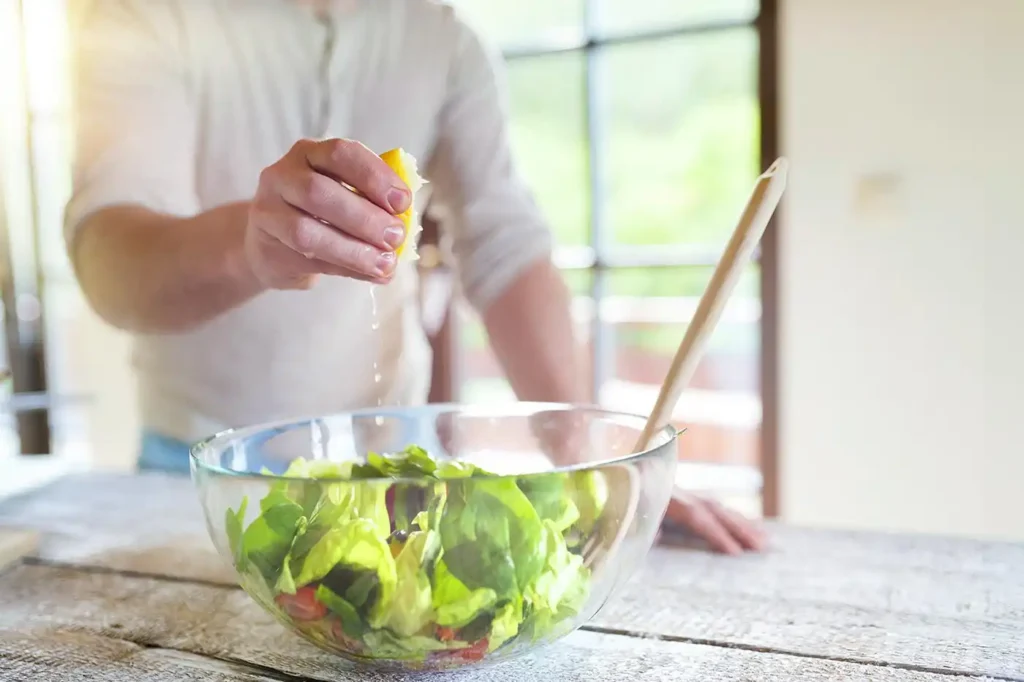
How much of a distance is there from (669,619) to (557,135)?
156 centimetres

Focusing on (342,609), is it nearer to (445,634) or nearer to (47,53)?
(445,634)

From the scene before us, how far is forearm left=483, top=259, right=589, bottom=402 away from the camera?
80cm

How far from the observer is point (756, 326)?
166cm

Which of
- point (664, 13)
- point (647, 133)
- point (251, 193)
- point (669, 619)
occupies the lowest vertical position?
point (669, 619)

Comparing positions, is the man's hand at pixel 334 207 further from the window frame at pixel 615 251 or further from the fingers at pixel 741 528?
the window frame at pixel 615 251

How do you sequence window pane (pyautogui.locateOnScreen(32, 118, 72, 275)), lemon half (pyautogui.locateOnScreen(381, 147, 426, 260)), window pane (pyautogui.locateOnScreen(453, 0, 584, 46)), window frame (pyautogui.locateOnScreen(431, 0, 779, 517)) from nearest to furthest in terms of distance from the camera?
lemon half (pyautogui.locateOnScreen(381, 147, 426, 260)) → window pane (pyautogui.locateOnScreen(32, 118, 72, 275)) → window frame (pyautogui.locateOnScreen(431, 0, 779, 517)) → window pane (pyautogui.locateOnScreen(453, 0, 584, 46))

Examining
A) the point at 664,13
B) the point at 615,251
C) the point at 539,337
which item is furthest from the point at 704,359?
the point at 539,337

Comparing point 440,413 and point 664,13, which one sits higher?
point 664,13

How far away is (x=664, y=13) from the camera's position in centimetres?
174

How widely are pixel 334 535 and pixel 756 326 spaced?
1470mm

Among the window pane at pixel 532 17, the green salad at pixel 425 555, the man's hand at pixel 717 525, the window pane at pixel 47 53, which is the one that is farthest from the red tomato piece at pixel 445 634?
the window pane at pixel 532 17

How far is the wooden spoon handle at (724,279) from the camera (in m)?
0.32

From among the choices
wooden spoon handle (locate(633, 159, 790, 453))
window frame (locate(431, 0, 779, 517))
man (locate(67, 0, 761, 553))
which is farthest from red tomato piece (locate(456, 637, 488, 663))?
window frame (locate(431, 0, 779, 517))

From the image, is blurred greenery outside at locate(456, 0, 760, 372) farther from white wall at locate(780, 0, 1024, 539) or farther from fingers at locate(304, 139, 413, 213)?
fingers at locate(304, 139, 413, 213)
